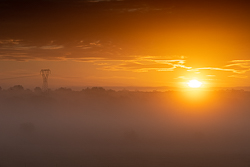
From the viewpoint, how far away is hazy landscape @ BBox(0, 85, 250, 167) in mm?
81500

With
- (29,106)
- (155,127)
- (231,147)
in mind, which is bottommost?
(231,147)

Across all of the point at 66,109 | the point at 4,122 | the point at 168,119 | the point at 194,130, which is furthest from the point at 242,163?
the point at 66,109

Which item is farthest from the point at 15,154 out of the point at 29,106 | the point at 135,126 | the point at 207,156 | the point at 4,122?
the point at 29,106

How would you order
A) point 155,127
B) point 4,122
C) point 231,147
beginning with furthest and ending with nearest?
point 4,122, point 155,127, point 231,147

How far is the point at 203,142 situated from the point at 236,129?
29.9 metres

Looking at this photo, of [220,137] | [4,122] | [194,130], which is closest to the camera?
[220,137]

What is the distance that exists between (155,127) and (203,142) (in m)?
32.1

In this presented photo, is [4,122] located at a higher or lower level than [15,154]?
higher

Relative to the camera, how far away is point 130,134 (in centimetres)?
11631

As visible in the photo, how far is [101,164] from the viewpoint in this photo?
74188mm

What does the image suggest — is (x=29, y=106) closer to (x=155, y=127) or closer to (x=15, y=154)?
(x=155, y=127)

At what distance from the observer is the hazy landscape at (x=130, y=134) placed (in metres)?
81.5

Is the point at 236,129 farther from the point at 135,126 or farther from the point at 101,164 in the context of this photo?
the point at 101,164

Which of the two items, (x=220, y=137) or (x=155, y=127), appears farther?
(x=155, y=127)
